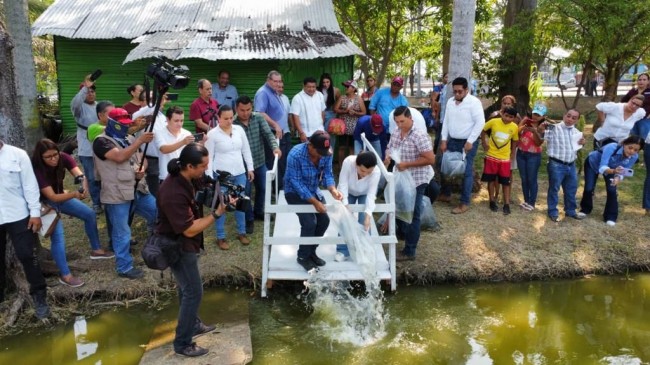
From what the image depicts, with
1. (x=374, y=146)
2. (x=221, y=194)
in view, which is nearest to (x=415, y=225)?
(x=374, y=146)

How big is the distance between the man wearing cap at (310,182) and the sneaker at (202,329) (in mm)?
1082

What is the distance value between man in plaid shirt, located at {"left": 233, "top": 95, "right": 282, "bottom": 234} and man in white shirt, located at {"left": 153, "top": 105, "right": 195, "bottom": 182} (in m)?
0.78

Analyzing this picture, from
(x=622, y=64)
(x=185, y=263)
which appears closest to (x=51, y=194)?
(x=185, y=263)

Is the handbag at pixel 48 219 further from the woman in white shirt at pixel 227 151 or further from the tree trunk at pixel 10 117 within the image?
the woman in white shirt at pixel 227 151

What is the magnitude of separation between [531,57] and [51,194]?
10188 millimetres

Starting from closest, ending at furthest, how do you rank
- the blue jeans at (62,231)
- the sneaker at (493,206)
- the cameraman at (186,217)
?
the cameraman at (186,217), the blue jeans at (62,231), the sneaker at (493,206)

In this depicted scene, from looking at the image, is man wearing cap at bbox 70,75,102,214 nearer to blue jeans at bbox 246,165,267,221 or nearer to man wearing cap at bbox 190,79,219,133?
man wearing cap at bbox 190,79,219,133

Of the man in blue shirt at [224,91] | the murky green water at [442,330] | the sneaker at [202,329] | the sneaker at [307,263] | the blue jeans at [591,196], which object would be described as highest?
the man in blue shirt at [224,91]

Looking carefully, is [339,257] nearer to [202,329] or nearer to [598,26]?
[202,329]

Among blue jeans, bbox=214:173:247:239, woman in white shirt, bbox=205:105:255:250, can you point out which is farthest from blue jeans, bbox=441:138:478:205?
blue jeans, bbox=214:173:247:239

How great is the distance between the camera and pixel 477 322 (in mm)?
4789

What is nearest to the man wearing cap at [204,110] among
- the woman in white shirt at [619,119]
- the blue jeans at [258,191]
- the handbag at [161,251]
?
the blue jeans at [258,191]

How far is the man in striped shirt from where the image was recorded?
669 cm

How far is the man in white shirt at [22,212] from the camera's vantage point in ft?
14.1
